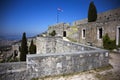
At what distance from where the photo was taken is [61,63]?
4176 millimetres

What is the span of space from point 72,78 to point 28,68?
1536mm

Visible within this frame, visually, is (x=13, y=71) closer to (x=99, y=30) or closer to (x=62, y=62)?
(x=62, y=62)

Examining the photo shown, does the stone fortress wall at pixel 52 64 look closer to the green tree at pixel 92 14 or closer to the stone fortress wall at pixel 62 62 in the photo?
the stone fortress wall at pixel 62 62

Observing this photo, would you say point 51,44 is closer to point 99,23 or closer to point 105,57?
point 99,23

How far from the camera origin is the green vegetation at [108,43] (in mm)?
10316

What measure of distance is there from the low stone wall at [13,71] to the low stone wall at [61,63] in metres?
0.20

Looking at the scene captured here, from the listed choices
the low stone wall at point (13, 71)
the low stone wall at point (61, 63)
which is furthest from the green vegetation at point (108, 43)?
the low stone wall at point (13, 71)

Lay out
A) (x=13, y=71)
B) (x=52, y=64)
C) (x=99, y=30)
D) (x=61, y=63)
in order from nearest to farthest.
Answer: (x=13, y=71), (x=52, y=64), (x=61, y=63), (x=99, y=30)

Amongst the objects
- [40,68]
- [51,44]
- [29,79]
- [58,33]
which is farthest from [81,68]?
[58,33]

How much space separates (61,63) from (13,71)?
5.40 ft

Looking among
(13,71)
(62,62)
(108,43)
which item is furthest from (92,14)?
(13,71)

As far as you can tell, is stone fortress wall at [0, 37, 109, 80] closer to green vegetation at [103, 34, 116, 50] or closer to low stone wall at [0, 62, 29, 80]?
low stone wall at [0, 62, 29, 80]

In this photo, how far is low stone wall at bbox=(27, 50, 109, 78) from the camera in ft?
12.5

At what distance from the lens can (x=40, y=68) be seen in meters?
3.90
